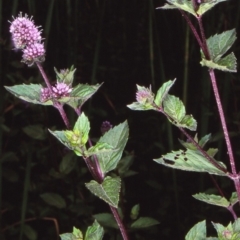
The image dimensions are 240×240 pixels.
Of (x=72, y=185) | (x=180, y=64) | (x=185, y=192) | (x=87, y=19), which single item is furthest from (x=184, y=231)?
(x=87, y=19)

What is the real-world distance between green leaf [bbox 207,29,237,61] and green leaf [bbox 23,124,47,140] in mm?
680

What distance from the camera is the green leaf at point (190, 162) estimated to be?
25.5 inches

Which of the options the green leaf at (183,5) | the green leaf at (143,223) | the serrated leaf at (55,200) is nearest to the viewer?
the green leaf at (183,5)

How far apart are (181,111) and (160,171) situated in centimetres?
77

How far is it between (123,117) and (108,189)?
0.86 metres

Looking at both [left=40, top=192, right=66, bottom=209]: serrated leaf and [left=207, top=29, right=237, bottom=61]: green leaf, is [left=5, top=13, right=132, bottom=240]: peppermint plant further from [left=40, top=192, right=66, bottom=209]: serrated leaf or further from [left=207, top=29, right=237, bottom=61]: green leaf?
[left=40, top=192, right=66, bottom=209]: serrated leaf

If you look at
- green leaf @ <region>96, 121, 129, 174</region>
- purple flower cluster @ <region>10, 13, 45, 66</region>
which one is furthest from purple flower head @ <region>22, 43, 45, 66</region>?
green leaf @ <region>96, 121, 129, 174</region>

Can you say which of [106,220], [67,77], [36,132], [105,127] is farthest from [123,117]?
[67,77]

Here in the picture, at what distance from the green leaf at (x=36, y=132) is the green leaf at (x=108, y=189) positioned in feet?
2.10

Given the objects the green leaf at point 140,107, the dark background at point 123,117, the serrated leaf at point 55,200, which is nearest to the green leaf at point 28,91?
the green leaf at point 140,107

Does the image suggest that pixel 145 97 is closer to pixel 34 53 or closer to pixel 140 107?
pixel 140 107

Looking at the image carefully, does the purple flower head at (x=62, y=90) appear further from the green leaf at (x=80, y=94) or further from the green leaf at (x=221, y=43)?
the green leaf at (x=221, y=43)

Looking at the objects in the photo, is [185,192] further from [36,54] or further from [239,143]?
[36,54]

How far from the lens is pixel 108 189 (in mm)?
666
